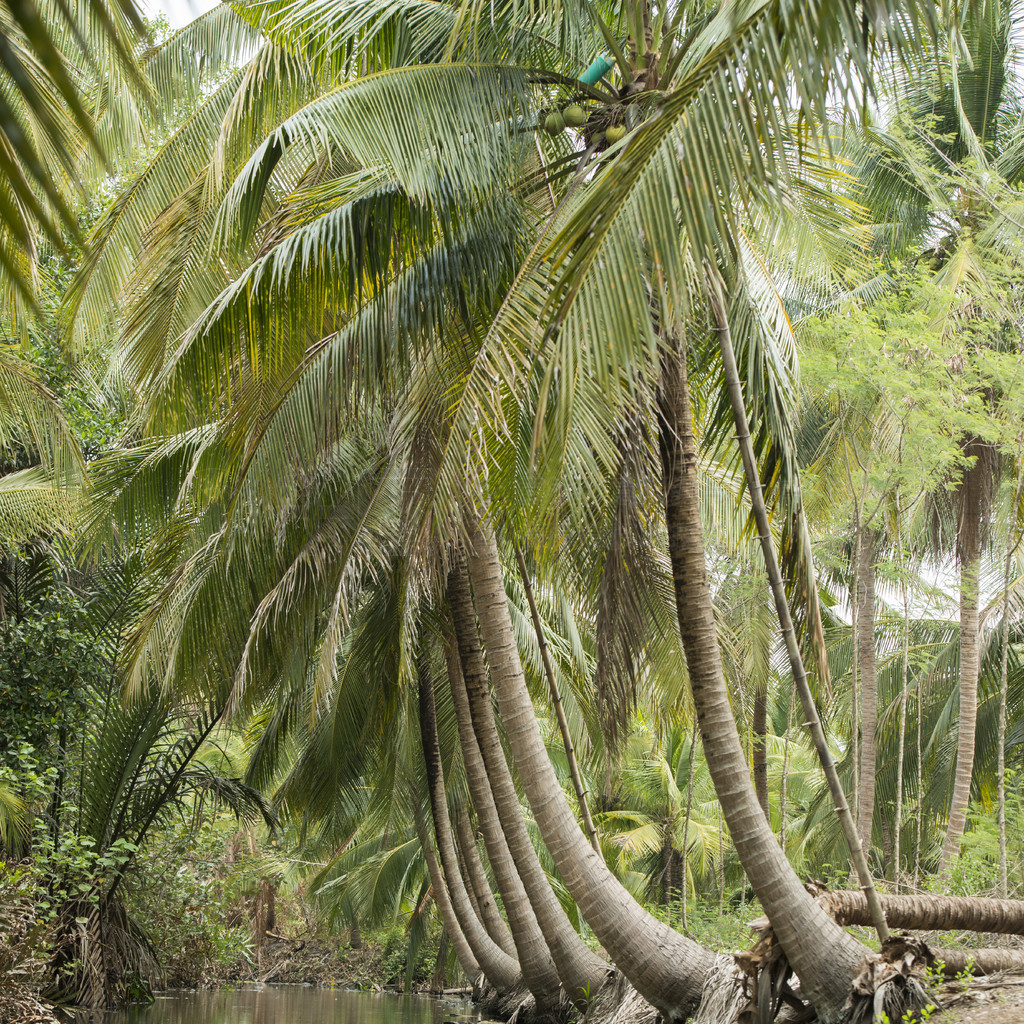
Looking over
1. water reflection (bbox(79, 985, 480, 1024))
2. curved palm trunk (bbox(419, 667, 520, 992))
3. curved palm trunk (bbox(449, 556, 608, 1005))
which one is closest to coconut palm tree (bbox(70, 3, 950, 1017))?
curved palm trunk (bbox(449, 556, 608, 1005))

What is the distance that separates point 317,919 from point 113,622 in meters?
19.5

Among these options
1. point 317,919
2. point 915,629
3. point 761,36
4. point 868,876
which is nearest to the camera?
point 761,36

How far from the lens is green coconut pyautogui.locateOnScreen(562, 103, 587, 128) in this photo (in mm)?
6605

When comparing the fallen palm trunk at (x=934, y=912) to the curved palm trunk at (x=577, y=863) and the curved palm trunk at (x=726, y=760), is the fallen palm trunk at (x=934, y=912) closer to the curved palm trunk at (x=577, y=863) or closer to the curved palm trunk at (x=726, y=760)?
the curved palm trunk at (x=726, y=760)

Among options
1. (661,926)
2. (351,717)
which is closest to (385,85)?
(661,926)

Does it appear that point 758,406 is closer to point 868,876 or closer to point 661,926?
point 868,876

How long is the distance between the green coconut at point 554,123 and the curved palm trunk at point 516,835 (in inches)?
188

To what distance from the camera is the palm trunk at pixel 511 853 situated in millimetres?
8922

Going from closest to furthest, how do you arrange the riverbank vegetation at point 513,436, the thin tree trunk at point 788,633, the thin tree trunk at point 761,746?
the riverbank vegetation at point 513,436
the thin tree trunk at point 788,633
the thin tree trunk at point 761,746

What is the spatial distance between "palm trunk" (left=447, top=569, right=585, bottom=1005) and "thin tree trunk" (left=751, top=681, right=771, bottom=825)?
12.9ft

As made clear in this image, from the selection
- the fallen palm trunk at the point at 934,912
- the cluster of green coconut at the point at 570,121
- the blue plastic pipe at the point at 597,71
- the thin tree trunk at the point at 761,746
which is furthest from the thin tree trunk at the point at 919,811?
the blue plastic pipe at the point at 597,71

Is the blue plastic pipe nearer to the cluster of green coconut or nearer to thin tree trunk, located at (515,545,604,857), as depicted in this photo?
the cluster of green coconut

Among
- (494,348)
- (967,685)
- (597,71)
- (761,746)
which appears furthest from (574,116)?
(761,746)

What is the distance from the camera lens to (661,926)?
25.3 ft
